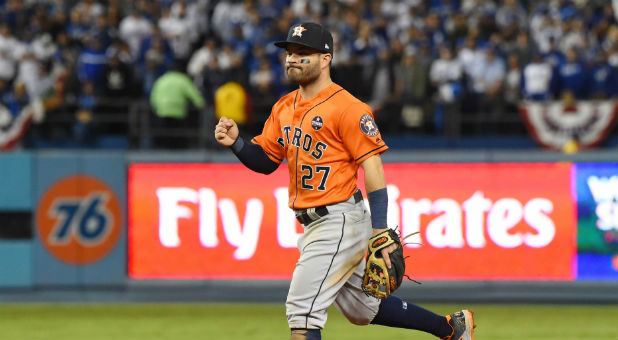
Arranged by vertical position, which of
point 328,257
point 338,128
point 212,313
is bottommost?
point 212,313

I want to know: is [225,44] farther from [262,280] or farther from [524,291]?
[524,291]

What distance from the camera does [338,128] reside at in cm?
569

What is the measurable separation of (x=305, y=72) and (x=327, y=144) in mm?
429

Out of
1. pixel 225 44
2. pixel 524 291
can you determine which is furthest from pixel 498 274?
pixel 225 44

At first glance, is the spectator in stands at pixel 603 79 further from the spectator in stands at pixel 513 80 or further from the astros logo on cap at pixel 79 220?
the astros logo on cap at pixel 79 220

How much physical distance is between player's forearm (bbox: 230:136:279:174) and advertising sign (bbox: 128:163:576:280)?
17.3ft

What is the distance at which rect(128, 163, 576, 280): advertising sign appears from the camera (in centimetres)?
1123

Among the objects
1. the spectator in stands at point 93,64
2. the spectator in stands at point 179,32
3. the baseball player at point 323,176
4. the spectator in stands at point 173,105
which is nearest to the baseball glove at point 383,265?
the baseball player at point 323,176

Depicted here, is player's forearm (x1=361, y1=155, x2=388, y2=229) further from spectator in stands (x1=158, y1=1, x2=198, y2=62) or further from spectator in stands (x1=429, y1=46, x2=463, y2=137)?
spectator in stands (x1=158, y1=1, x2=198, y2=62)

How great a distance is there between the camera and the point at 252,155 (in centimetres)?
606

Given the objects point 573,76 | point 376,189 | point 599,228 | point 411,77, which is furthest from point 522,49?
point 376,189

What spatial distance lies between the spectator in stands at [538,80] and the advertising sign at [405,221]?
4.60 m

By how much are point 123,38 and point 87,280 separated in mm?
7383

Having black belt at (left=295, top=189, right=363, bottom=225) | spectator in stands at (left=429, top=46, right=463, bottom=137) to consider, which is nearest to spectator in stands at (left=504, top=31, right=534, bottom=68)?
spectator in stands at (left=429, top=46, right=463, bottom=137)
